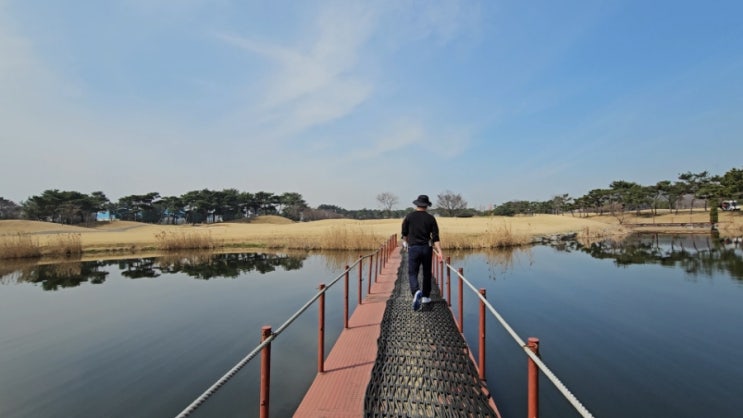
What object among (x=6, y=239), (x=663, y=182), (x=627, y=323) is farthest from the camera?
(x=663, y=182)

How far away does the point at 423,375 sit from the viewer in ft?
11.7

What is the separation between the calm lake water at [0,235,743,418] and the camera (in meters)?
4.76

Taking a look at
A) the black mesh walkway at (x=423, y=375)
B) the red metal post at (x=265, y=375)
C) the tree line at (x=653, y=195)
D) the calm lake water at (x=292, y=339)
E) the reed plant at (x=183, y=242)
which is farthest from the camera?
the tree line at (x=653, y=195)

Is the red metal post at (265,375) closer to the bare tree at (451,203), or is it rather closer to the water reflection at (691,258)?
the water reflection at (691,258)

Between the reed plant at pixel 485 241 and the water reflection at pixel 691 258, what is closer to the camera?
the water reflection at pixel 691 258

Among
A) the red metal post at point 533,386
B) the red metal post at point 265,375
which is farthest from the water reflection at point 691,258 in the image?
the red metal post at point 265,375

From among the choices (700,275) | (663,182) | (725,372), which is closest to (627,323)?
(725,372)

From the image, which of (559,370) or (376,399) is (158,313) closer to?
(376,399)

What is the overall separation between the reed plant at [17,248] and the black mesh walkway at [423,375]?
24.1 m

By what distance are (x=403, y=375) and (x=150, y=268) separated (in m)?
17.1

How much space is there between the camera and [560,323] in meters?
7.77

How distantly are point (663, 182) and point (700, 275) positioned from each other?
164ft

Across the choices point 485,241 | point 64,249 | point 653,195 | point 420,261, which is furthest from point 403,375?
point 653,195

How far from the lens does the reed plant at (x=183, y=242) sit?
23.6 meters
